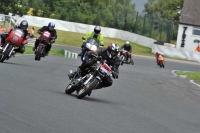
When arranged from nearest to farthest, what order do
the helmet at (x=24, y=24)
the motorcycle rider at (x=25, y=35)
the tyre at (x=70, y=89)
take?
1. the tyre at (x=70, y=89)
2. the motorcycle rider at (x=25, y=35)
3. the helmet at (x=24, y=24)

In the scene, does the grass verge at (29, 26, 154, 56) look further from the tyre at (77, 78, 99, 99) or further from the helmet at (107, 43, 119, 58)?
the tyre at (77, 78, 99, 99)

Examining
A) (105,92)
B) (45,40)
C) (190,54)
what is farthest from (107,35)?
(105,92)

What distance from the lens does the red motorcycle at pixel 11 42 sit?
773 inches

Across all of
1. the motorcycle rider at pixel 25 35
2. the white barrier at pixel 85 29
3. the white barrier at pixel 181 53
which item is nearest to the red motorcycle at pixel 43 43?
the motorcycle rider at pixel 25 35

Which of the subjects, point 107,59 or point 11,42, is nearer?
point 107,59

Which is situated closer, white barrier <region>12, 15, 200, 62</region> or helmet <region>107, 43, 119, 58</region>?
helmet <region>107, 43, 119, 58</region>

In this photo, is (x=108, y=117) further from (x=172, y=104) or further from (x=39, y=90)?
(x=172, y=104)

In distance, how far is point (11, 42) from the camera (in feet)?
65.1

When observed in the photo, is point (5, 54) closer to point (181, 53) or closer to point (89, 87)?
point (89, 87)

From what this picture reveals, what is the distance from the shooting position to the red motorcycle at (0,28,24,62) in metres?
19.6

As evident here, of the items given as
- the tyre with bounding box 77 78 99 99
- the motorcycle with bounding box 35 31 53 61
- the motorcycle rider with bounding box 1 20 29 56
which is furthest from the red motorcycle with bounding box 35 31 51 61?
the tyre with bounding box 77 78 99 99

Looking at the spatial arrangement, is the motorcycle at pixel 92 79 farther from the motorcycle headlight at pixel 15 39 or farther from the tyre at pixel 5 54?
the motorcycle headlight at pixel 15 39

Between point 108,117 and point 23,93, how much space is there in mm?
2131

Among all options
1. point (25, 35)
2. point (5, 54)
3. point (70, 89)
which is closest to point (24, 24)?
point (25, 35)
